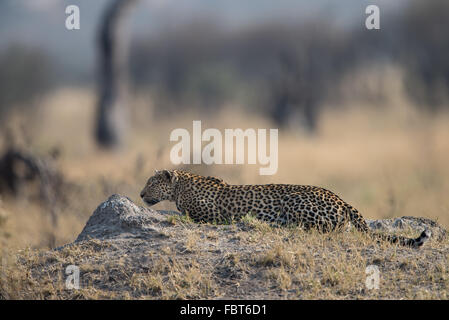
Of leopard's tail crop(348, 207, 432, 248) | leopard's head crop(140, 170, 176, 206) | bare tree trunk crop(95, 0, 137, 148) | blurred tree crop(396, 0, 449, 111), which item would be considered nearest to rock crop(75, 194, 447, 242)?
leopard's head crop(140, 170, 176, 206)

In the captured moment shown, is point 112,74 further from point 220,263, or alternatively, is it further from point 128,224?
point 220,263

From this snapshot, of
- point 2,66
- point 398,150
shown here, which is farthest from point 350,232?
point 2,66

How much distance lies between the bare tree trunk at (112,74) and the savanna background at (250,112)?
0.10 m

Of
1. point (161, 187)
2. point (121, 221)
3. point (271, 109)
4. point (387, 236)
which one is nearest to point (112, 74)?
point (271, 109)

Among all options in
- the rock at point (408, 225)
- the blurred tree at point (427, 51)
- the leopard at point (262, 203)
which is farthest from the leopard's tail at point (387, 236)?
the blurred tree at point (427, 51)

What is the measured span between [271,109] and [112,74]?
12.7 m

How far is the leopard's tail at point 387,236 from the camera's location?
6.78 m

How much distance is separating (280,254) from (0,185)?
10067 millimetres

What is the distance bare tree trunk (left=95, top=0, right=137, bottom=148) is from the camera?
→ 74.0ft

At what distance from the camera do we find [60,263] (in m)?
6.87

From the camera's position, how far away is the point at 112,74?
899 inches

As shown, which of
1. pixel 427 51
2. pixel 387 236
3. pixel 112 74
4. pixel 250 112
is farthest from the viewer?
pixel 250 112

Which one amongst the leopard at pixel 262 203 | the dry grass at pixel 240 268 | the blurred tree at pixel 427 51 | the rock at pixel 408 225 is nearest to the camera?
the dry grass at pixel 240 268

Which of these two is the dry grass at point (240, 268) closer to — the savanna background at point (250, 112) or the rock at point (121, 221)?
the rock at point (121, 221)
